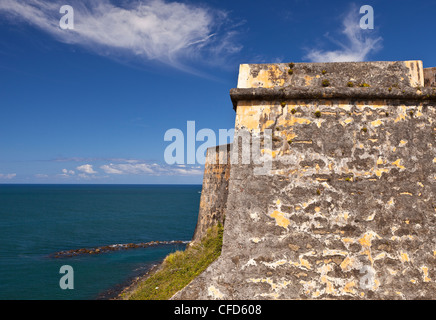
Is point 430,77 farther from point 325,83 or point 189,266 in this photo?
point 189,266

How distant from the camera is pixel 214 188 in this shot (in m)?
13.7

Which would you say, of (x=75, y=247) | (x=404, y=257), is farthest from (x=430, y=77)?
(x=75, y=247)

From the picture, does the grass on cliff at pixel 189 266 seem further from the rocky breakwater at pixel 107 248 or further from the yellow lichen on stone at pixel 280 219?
the rocky breakwater at pixel 107 248

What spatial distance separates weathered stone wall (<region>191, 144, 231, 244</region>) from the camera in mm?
12930

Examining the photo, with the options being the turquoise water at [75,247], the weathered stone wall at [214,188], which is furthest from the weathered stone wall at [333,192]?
the turquoise water at [75,247]

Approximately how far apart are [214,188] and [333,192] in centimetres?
872

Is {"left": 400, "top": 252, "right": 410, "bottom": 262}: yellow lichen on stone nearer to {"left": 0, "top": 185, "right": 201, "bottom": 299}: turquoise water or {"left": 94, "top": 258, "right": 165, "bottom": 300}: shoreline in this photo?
{"left": 94, "top": 258, "right": 165, "bottom": 300}: shoreline

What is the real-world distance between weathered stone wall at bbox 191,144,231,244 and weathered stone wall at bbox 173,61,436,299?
7.22m

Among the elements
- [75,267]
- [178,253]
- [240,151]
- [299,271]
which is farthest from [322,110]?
[75,267]

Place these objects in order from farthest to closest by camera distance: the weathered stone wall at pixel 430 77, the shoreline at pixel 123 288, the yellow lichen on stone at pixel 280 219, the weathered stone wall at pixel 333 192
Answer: the shoreline at pixel 123 288 < the weathered stone wall at pixel 430 77 < the yellow lichen on stone at pixel 280 219 < the weathered stone wall at pixel 333 192

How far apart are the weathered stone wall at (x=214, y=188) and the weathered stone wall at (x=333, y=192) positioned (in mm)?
7223

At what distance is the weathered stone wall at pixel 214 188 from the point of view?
509 inches

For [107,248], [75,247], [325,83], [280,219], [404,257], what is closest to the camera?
[404,257]
